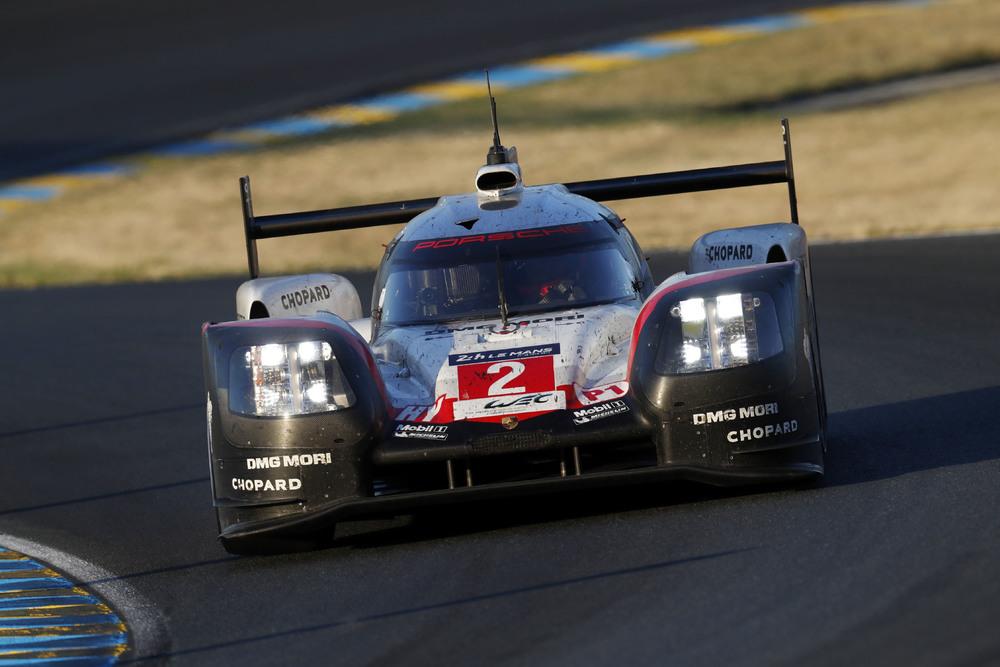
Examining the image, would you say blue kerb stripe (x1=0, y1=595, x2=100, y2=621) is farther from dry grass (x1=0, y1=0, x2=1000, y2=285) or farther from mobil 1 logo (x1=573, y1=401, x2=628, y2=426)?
dry grass (x1=0, y1=0, x2=1000, y2=285)

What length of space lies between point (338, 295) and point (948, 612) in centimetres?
516

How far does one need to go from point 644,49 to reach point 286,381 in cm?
1928

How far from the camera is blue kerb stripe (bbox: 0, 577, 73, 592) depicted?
7684 millimetres

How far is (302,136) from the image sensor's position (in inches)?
944

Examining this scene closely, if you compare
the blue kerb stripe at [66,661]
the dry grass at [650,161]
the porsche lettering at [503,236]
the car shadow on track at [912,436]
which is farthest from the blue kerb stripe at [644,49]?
the blue kerb stripe at [66,661]

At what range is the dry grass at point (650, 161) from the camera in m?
19.0

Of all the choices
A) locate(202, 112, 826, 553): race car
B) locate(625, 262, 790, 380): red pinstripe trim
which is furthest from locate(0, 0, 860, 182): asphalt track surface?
locate(625, 262, 790, 380): red pinstripe trim

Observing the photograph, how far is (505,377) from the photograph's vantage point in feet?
25.2

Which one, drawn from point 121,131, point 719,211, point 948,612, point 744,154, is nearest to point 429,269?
point 948,612

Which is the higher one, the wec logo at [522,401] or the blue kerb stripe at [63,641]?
the wec logo at [522,401]

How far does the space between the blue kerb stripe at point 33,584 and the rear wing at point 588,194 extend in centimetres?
228

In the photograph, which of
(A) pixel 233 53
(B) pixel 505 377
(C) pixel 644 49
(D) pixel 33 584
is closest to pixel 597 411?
(B) pixel 505 377

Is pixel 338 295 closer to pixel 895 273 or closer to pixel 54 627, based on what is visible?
pixel 54 627

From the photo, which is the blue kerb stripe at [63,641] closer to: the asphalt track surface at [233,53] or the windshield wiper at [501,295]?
the windshield wiper at [501,295]
